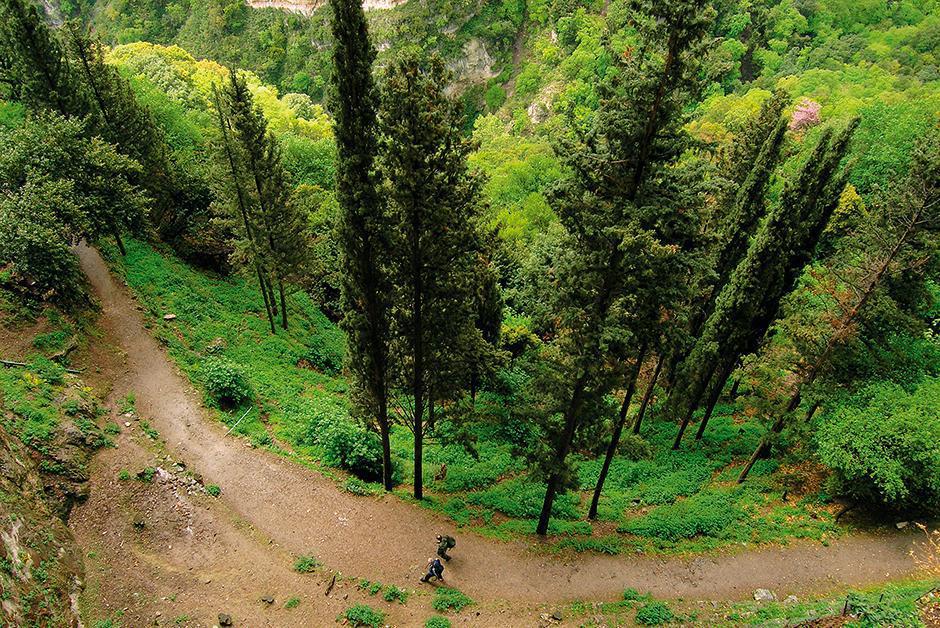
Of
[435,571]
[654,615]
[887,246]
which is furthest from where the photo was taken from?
[887,246]

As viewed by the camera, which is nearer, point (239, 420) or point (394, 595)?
point (394, 595)

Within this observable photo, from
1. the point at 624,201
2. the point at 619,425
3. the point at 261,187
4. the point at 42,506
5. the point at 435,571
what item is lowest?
the point at 435,571

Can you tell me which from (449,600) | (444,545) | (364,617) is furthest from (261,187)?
(449,600)

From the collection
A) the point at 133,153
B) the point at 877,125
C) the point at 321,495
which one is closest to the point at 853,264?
the point at 321,495

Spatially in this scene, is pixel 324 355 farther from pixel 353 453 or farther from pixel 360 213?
pixel 360 213

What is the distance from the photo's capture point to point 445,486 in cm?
2061

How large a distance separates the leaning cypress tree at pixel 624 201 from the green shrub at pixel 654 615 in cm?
619

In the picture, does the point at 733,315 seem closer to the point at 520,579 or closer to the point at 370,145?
the point at 520,579

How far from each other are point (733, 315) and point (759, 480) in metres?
7.18

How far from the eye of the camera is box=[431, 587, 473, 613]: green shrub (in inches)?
585

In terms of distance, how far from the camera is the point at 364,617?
14.2 meters

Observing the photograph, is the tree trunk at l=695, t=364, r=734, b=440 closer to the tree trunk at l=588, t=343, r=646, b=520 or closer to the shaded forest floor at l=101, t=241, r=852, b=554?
the shaded forest floor at l=101, t=241, r=852, b=554

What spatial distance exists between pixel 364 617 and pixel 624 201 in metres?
13.3

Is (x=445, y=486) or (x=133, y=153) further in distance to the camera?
(x=133, y=153)
